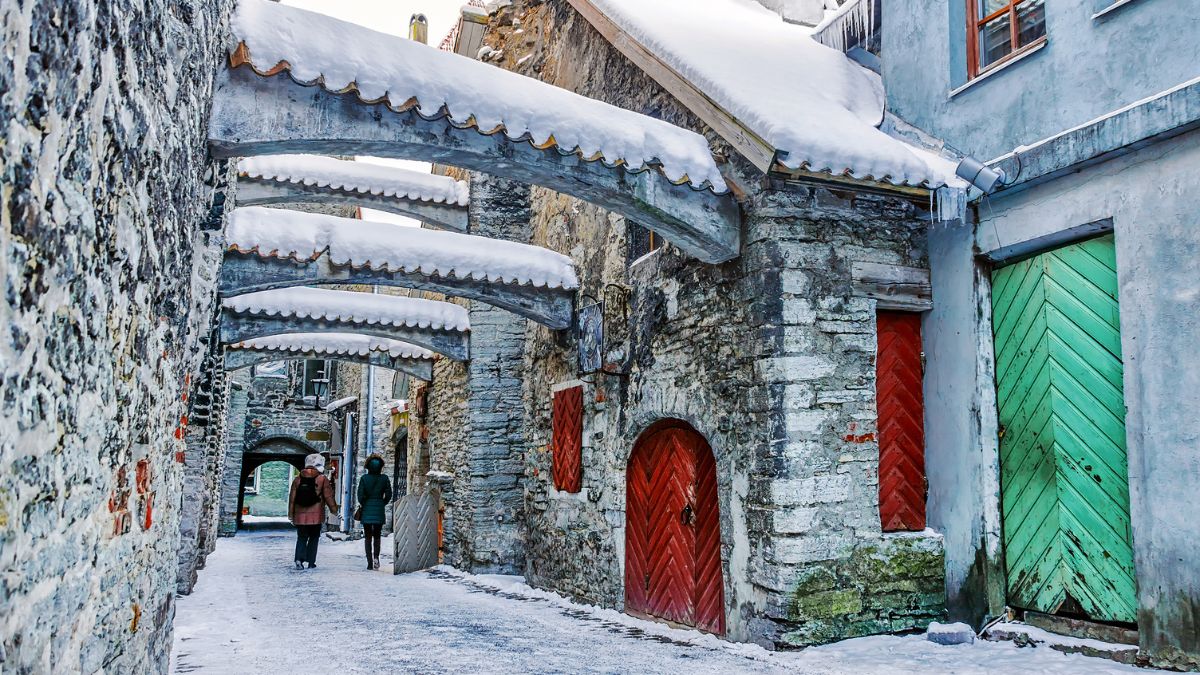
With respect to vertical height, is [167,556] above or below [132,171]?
below

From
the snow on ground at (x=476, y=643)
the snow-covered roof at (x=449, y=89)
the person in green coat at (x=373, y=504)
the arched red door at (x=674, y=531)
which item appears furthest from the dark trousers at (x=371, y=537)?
the snow-covered roof at (x=449, y=89)

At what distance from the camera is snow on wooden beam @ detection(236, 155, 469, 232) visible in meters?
9.60

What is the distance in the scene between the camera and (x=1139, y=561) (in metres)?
4.36

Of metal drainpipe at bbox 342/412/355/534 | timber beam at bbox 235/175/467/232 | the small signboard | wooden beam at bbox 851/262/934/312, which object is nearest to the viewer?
wooden beam at bbox 851/262/934/312

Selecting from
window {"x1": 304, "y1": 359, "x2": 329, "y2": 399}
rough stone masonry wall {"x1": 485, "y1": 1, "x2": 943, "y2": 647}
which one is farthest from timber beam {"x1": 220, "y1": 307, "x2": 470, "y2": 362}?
window {"x1": 304, "y1": 359, "x2": 329, "y2": 399}

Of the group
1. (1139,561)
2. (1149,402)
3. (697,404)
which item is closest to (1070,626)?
(1139,561)

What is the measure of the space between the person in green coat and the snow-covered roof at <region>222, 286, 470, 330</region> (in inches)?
80.3

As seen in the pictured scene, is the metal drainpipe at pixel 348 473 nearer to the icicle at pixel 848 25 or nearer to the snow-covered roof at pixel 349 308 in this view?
the snow-covered roof at pixel 349 308

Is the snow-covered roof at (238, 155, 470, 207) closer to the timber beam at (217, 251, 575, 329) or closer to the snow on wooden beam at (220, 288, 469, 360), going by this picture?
the snow on wooden beam at (220, 288, 469, 360)

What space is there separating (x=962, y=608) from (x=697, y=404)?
211 cm

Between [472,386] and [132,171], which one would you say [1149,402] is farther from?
[472,386]

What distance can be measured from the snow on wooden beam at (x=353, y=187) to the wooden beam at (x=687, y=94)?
3576 millimetres

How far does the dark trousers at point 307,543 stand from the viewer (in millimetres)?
11164

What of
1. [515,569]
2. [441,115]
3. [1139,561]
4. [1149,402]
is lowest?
[515,569]
